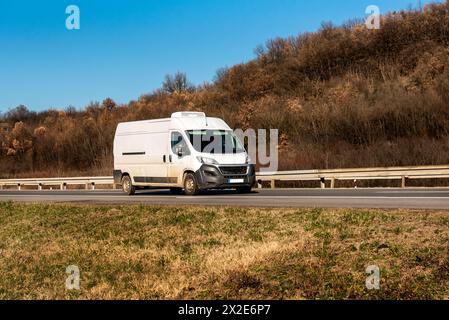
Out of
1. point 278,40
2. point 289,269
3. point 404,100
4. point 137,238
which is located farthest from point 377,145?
point 278,40

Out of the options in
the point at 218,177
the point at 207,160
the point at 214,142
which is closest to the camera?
the point at 218,177

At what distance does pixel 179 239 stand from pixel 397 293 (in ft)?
16.4

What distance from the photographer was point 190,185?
2019 cm

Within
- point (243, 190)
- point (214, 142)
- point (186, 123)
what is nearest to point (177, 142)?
point (186, 123)

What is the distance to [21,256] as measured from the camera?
11.2 metres

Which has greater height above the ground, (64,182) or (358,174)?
(358,174)

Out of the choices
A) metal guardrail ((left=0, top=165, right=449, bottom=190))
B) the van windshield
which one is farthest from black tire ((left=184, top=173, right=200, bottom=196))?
metal guardrail ((left=0, top=165, right=449, bottom=190))

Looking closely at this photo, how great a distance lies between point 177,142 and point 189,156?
929 mm

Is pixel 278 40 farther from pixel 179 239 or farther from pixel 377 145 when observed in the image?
pixel 179 239

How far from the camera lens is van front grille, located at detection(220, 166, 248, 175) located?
19734 mm

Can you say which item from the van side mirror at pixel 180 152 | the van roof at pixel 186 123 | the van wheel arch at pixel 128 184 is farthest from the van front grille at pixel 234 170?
the van wheel arch at pixel 128 184

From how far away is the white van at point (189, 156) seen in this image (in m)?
19.8

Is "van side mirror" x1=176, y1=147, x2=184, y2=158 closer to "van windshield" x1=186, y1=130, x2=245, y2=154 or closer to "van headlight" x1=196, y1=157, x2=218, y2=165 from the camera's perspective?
"van windshield" x1=186, y1=130, x2=245, y2=154

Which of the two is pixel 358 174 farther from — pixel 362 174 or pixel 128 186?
pixel 128 186
